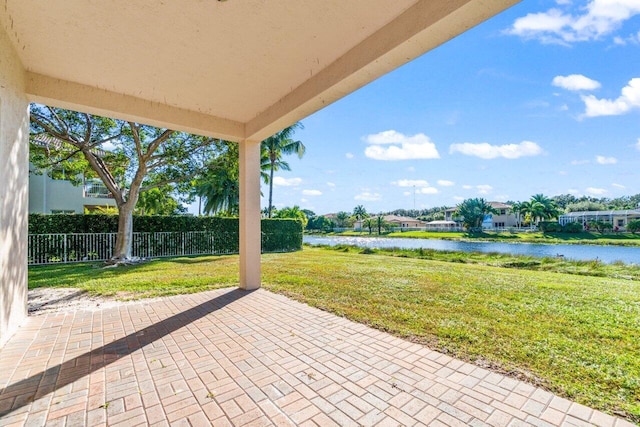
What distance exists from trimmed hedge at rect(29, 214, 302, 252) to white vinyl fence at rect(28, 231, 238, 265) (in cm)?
20

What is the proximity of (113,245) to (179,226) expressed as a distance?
2547 millimetres

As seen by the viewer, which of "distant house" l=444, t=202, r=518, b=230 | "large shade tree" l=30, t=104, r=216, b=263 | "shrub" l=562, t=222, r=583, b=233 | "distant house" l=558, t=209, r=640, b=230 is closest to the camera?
"large shade tree" l=30, t=104, r=216, b=263

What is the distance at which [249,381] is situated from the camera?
245 cm

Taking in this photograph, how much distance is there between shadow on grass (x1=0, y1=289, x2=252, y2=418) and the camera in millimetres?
2273

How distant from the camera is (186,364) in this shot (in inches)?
109

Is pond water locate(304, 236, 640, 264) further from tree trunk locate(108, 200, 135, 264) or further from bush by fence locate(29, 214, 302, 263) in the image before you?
tree trunk locate(108, 200, 135, 264)

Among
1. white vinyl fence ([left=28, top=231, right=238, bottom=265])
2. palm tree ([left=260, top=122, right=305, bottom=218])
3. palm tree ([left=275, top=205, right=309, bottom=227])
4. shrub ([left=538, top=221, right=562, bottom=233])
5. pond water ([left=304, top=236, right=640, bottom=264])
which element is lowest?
pond water ([left=304, top=236, right=640, bottom=264])

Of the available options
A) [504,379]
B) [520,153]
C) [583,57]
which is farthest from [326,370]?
[520,153]

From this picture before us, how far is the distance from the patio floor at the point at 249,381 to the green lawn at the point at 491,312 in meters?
0.36

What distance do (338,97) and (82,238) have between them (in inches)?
461

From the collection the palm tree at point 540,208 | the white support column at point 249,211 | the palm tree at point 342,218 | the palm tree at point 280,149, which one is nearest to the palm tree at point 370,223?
the palm tree at point 342,218

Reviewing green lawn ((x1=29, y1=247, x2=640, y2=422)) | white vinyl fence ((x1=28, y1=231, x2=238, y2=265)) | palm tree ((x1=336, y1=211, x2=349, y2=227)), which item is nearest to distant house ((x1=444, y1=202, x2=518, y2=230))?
palm tree ((x1=336, y1=211, x2=349, y2=227))

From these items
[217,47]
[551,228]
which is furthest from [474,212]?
[217,47]

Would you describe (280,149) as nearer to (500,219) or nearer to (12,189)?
(12,189)
